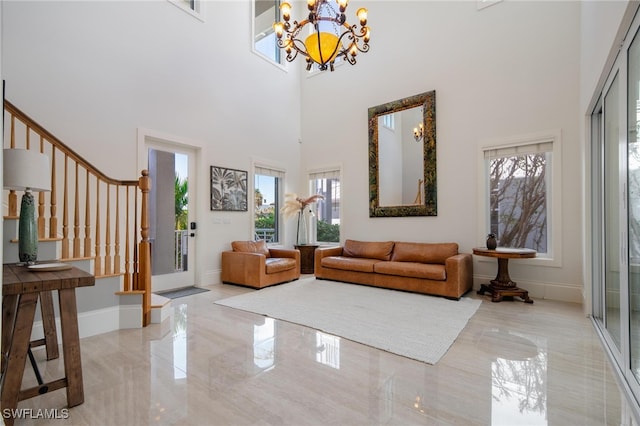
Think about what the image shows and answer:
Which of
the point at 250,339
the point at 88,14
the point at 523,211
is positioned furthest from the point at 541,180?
the point at 88,14

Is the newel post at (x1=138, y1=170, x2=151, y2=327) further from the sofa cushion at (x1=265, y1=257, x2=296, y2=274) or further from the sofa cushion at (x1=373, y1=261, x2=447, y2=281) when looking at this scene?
the sofa cushion at (x1=373, y1=261, x2=447, y2=281)

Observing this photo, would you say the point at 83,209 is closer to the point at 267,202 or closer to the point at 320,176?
the point at 267,202

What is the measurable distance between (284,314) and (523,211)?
12.0ft

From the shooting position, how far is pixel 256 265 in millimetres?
4648

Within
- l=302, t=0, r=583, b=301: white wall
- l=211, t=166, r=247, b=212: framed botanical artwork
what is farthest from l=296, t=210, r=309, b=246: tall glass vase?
l=211, t=166, r=247, b=212: framed botanical artwork

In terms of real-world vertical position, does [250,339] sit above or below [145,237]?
below

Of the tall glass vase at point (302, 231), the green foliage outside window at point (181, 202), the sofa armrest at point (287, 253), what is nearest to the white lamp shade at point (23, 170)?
the green foliage outside window at point (181, 202)

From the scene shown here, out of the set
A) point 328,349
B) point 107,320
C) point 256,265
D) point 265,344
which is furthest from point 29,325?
point 256,265

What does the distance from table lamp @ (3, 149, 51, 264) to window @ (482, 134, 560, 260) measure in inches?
199

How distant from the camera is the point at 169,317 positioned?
11.1 ft

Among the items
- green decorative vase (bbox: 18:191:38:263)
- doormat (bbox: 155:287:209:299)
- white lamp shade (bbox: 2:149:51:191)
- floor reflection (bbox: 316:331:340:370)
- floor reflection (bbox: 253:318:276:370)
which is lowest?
doormat (bbox: 155:287:209:299)

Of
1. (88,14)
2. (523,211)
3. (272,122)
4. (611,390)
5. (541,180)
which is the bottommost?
(611,390)

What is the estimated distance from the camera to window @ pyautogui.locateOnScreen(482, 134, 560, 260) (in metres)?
4.21

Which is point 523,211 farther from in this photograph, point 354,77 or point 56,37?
point 56,37
